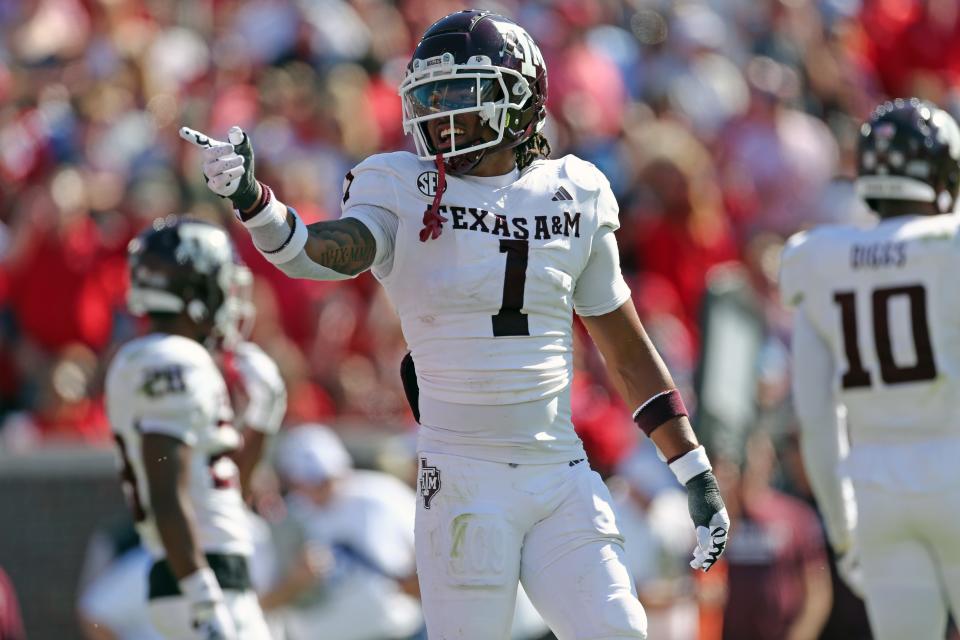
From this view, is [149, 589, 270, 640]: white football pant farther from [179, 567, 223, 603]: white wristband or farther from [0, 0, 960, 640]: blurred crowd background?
[0, 0, 960, 640]: blurred crowd background

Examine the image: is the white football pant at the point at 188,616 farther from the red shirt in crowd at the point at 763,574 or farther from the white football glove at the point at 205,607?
the red shirt in crowd at the point at 763,574

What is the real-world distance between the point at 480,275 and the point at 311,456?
4.10 metres

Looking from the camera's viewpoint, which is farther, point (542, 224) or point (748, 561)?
point (748, 561)

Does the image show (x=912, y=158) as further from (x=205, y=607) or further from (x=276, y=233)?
(x=205, y=607)

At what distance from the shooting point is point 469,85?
4691mm

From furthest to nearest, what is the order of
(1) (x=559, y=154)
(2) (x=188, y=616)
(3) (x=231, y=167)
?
(1) (x=559, y=154) < (2) (x=188, y=616) < (3) (x=231, y=167)

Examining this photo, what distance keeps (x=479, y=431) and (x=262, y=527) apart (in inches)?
164

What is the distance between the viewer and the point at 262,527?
859 centimetres

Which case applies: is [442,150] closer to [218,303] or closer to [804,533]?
[218,303]

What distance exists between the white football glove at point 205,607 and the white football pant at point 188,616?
104mm

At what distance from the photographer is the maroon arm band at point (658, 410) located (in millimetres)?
4809

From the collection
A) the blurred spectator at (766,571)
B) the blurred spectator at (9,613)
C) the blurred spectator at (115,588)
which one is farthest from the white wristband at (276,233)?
the blurred spectator at (766,571)

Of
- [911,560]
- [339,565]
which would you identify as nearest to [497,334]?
[911,560]

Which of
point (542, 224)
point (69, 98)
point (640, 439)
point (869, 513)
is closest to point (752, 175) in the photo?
point (640, 439)
